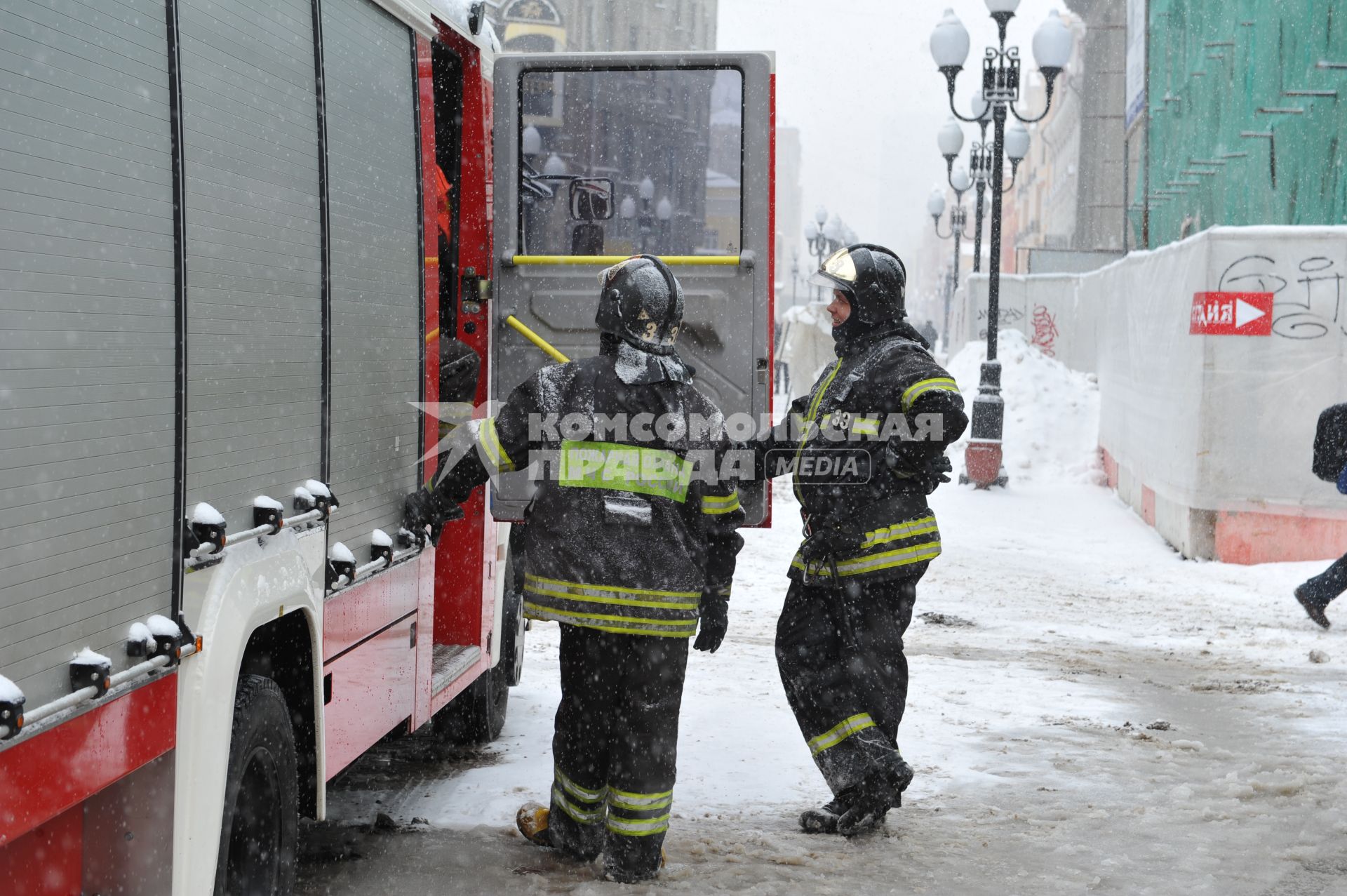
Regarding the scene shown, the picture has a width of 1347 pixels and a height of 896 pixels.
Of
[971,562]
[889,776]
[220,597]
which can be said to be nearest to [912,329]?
[889,776]

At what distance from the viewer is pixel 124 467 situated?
263 centimetres

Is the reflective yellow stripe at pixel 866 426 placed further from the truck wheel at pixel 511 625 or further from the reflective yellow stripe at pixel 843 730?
the truck wheel at pixel 511 625

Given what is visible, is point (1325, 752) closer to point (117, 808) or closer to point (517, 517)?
point (517, 517)

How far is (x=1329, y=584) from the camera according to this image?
29.0 ft

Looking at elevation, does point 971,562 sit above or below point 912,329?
below

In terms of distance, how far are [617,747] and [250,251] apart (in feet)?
6.44

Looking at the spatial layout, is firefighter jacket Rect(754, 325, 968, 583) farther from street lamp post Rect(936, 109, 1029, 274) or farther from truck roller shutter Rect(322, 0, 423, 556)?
street lamp post Rect(936, 109, 1029, 274)

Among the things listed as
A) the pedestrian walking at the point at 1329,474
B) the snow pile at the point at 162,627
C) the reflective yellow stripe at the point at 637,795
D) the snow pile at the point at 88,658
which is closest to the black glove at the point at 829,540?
the reflective yellow stripe at the point at 637,795

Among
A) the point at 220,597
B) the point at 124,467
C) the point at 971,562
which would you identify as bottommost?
the point at 971,562

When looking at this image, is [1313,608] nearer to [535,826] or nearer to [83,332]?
[535,826]

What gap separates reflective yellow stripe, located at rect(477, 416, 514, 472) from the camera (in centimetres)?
440

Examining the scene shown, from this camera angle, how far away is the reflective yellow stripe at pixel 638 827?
4.41 m

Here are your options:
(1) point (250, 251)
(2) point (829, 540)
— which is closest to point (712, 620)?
(2) point (829, 540)

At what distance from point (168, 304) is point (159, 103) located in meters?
0.37
